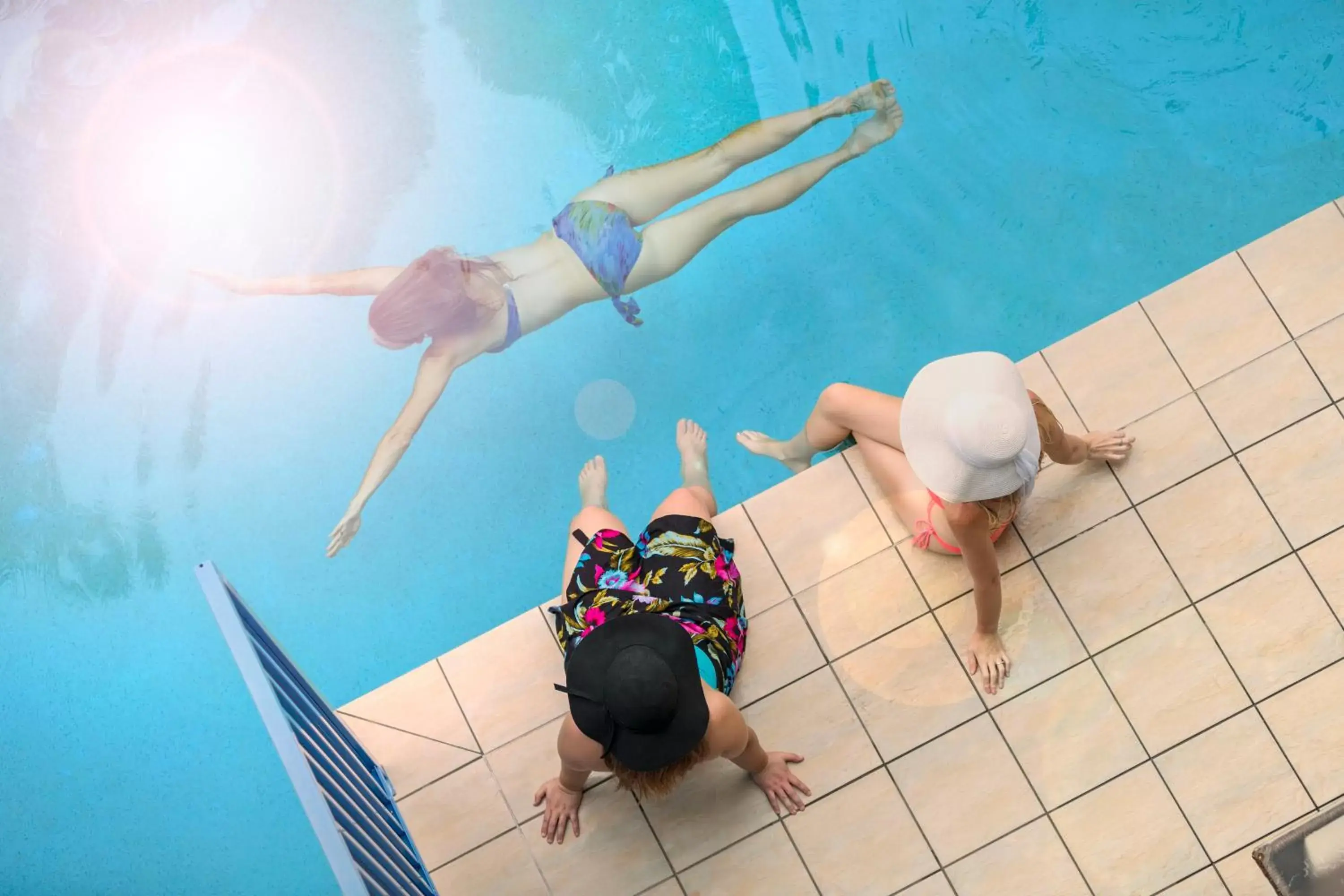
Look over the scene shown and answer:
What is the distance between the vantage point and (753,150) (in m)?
3.81

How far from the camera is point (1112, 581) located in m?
2.67

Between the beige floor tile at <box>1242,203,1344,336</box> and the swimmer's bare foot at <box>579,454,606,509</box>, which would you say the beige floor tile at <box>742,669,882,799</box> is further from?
the beige floor tile at <box>1242,203,1344,336</box>

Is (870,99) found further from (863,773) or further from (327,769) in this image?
(327,769)

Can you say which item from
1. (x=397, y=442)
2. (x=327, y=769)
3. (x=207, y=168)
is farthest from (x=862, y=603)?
(x=207, y=168)

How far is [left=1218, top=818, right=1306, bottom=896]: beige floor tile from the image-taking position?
8.02 ft

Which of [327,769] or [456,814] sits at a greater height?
[327,769]

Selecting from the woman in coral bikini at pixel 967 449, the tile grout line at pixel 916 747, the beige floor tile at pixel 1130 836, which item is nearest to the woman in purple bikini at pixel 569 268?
the woman in coral bikini at pixel 967 449

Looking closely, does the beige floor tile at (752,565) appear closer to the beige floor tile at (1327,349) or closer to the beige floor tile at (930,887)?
the beige floor tile at (930,887)

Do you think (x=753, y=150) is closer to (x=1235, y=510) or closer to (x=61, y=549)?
(x=1235, y=510)

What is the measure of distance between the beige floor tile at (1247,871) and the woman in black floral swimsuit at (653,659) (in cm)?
111

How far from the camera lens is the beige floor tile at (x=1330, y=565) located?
2.61 metres

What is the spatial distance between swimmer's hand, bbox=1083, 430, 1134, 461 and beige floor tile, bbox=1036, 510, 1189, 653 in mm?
178

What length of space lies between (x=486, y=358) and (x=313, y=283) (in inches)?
33.0

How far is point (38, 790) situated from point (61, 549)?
3.03 ft
